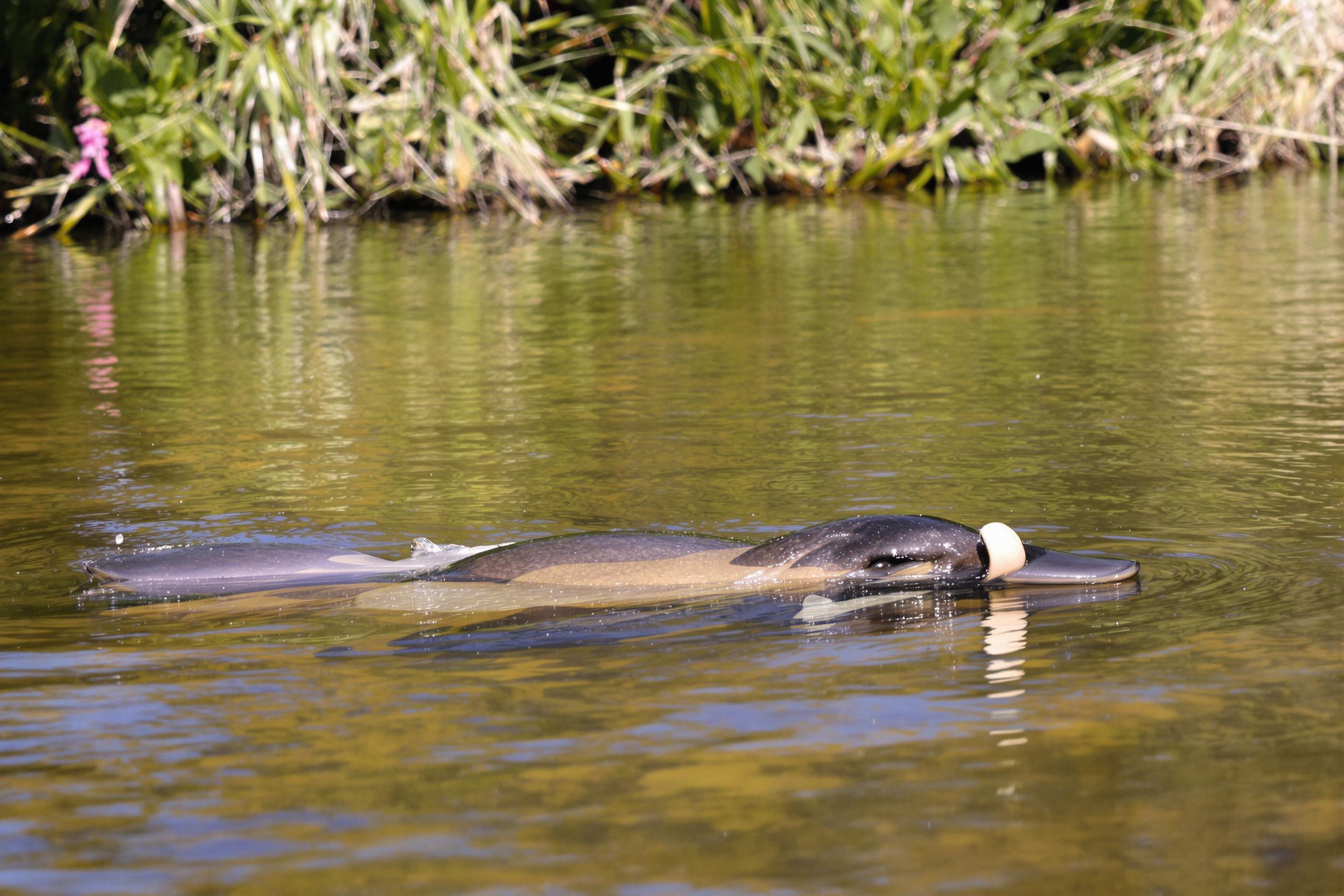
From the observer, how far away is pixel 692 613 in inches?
160

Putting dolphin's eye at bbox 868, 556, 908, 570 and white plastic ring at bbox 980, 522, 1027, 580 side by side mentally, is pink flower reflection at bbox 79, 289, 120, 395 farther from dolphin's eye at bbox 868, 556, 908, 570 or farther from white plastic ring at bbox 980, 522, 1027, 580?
white plastic ring at bbox 980, 522, 1027, 580

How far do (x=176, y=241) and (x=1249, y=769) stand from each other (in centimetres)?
1218

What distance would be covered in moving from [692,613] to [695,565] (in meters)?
0.23

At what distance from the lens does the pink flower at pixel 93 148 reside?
47.2ft

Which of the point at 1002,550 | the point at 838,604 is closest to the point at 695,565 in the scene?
the point at 838,604

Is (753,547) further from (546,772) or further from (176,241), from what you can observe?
(176,241)

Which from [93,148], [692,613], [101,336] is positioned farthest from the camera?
[93,148]

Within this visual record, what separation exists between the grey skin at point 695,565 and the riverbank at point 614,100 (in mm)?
9656

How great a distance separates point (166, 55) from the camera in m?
14.2

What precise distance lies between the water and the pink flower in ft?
13.4

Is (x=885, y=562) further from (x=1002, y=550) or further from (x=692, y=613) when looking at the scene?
(x=692, y=613)

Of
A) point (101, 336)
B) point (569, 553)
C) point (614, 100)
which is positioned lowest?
point (569, 553)

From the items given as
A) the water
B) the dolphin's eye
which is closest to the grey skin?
the dolphin's eye

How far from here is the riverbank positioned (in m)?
14.2
